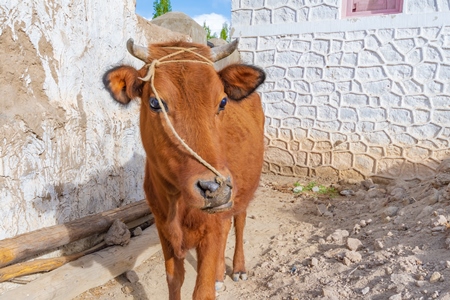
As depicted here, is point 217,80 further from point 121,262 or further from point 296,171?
point 296,171

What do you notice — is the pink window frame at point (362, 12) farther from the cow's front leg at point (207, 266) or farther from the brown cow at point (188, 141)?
the cow's front leg at point (207, 266)

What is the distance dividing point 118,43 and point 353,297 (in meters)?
3.96

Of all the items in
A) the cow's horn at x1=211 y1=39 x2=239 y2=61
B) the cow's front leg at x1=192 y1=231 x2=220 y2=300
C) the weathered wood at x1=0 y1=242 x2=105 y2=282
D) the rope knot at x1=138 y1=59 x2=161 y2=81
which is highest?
the cow's horn at x1=211 y1=39 x2=239 y2=61

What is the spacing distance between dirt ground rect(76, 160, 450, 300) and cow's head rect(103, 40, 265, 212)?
5.26 ft

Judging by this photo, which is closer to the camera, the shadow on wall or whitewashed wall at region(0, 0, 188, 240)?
whitewashed wall at region(0, 0, 188, 240)

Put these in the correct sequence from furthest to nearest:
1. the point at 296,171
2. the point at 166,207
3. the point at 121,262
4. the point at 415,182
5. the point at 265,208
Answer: the point at 296,171
the point at 415,182
the point at 265,208
the point at 121,262
the point at 166,207

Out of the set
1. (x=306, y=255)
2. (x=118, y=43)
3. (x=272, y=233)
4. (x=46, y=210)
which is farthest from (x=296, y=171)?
(x=46, y=210)

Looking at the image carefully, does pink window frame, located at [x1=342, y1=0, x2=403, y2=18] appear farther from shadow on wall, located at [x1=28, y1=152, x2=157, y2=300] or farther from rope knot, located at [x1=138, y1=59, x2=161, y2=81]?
rope knot, located at [x1=138, y1=59, x2=161, y2=81]

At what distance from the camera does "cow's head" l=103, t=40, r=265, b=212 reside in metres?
2.35

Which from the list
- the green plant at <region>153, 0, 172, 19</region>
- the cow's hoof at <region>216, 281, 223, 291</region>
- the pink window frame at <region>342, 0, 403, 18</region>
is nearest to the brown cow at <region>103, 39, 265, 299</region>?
the cow's hoof at <region>216, 281, 223, 291</region>

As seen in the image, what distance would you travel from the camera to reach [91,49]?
14.9 feet

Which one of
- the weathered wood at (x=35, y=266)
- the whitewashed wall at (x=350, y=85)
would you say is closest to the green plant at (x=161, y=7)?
the whitewashed wall at (x=350, y=85)

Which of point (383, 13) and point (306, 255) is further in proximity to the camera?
point (383, 13)

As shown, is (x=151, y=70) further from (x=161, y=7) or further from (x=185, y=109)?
(x=161, y=7)
